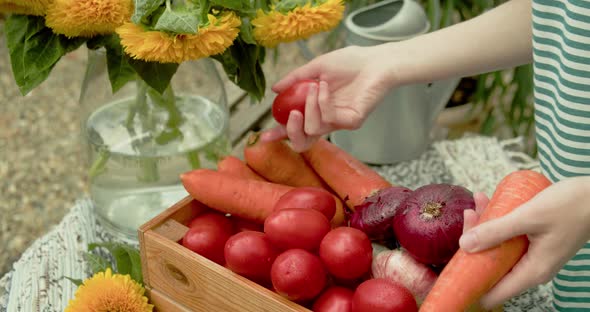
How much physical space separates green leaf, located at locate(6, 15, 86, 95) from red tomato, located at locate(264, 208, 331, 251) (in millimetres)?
354

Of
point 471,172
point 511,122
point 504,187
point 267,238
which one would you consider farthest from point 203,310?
point 511,122

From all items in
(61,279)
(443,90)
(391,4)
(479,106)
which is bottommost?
(479,106)

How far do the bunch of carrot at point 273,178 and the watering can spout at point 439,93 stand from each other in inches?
13.2

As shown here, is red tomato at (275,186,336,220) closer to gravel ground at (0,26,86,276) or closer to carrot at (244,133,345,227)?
carrot at (244,133,345,227)

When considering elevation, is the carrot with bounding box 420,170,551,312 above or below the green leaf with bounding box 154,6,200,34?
below

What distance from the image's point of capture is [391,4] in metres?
1.41

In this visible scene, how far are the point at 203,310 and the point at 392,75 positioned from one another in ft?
1.29

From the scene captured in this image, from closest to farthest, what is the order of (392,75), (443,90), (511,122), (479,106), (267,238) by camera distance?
(267,238)
(392,75)
(443,90)
(511,122)
(479,106)

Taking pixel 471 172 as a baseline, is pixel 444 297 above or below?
above

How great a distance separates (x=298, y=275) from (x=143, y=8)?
1.17 ft

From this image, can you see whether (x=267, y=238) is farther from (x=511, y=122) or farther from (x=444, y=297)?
(x=511, y=122)

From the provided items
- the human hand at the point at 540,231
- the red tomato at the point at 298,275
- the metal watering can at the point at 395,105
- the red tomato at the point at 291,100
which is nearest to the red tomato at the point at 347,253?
the red tomato at the point at 298,275

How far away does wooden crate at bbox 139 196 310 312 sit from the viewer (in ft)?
2.74

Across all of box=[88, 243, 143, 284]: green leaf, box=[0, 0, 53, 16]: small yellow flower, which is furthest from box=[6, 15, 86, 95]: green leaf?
box=[88, 243, 143, 284]: green leaf
